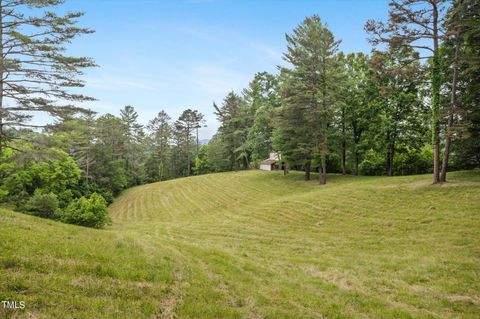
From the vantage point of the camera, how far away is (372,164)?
32156 mm

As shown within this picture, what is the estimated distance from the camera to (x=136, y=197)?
38.6 m

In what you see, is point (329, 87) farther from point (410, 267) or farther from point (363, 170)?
point (410, 267)

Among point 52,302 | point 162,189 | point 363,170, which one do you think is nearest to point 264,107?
point 363,170

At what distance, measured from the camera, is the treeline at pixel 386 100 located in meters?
15.5

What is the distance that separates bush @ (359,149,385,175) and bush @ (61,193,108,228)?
27.5 metres

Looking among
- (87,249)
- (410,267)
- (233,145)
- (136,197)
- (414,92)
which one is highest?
(414,92)

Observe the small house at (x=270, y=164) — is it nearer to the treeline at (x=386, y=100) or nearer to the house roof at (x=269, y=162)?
the house roof at (x=269, y=162)

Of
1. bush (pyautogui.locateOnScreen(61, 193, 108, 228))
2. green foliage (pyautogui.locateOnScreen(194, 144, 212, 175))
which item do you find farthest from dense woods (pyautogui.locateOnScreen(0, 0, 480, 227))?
green foliage (pyautogui.locateOnScreen(194, 144, 212, 175))

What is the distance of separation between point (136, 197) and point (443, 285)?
124 feet

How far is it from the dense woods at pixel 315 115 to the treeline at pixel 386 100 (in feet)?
0.32

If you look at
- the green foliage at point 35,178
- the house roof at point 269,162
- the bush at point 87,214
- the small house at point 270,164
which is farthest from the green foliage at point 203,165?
the bush at point 87,214

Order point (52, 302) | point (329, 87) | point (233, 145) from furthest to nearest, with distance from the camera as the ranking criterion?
point (233, 145)
point (329, 87)
point (52, 302)

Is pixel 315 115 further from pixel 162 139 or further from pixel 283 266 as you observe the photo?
pixel 162 139

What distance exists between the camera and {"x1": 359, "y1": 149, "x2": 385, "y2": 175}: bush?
31094 mm
